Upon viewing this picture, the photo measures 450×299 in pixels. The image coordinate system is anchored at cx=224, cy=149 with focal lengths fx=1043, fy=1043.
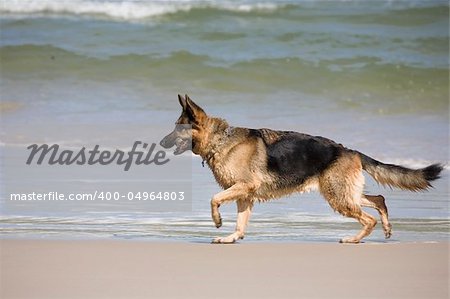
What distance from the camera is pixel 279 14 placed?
21453 millimetres

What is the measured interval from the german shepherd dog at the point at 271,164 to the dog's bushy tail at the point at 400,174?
0.11 meters

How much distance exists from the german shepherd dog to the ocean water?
1.06 feet

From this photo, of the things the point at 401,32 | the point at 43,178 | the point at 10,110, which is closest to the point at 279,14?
the point at 401,32

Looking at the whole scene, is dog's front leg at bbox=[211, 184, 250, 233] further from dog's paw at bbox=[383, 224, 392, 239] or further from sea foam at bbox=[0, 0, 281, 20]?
sea foam at bbox=[0, 0, 281, 20]

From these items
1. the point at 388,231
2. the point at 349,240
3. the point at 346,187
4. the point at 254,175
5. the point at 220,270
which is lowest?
the point at 220,270

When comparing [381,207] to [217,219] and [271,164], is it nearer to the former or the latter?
[271,164]

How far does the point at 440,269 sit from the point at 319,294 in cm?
122

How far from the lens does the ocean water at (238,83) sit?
31.2ft

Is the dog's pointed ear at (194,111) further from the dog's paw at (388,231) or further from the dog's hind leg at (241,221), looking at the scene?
the dog's paw at (388,231)

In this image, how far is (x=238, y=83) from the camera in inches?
697

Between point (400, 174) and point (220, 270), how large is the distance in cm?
254

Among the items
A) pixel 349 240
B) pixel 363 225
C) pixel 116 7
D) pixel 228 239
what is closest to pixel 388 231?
pixel 363 225

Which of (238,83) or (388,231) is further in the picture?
(238,83)

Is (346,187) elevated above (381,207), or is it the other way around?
(346,187)
